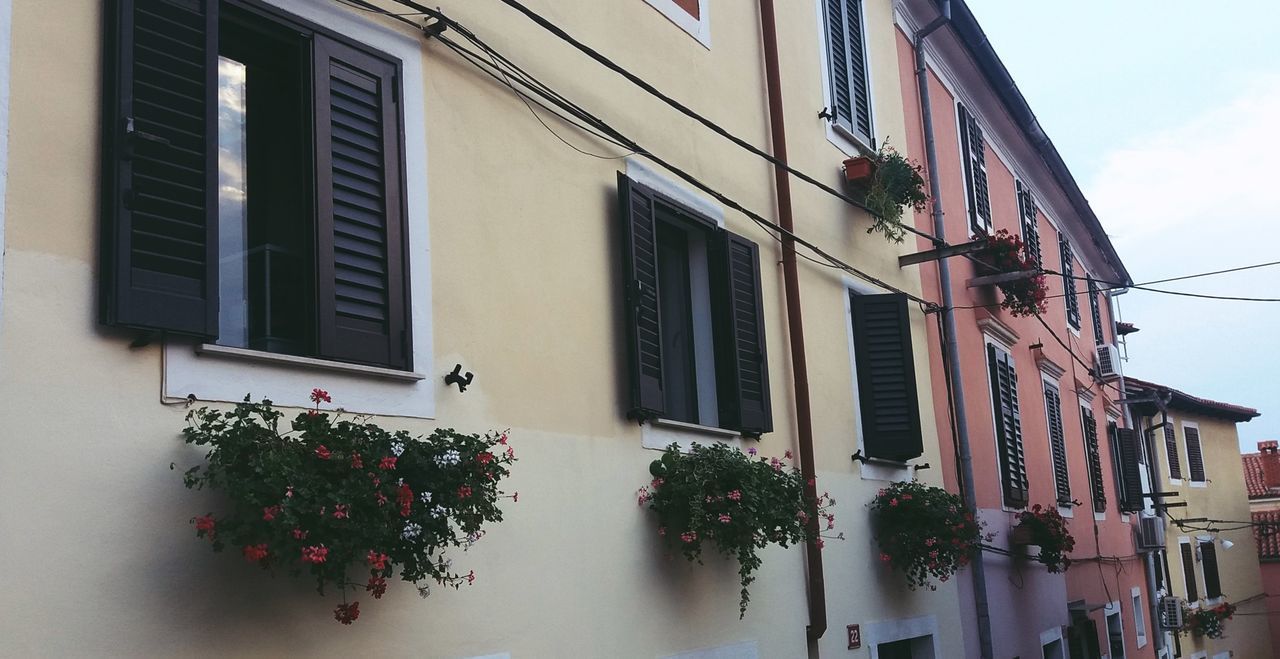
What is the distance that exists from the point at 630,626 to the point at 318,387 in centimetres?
254

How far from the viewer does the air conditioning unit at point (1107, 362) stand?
2162cm

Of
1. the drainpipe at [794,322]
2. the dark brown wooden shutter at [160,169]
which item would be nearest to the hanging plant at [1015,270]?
the drainpipe at [794,322]

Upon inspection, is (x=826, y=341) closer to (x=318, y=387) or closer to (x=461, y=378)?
(x=461, y=378)

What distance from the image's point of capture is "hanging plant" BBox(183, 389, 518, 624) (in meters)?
4.16

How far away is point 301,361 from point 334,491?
2.43ft

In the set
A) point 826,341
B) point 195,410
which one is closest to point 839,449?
point 826,341

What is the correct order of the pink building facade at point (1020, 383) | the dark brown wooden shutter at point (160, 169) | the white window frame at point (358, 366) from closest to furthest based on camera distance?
the dark brown wooden shutter at point (160, 169), the white window frame at point (358, 366), the pink building facade at point (1020, 383)

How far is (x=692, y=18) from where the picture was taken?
870 centimetres

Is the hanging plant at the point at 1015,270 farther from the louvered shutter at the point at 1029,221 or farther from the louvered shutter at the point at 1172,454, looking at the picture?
the louvered shutter at the point at 1172,454

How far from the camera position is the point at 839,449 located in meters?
9.58

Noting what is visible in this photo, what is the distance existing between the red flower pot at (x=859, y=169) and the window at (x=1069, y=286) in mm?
10390

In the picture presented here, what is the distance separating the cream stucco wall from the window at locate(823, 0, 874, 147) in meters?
0.40

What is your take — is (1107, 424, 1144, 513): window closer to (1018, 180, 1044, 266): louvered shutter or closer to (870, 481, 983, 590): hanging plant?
(1018, 180, 1044, 266): louvered shutter

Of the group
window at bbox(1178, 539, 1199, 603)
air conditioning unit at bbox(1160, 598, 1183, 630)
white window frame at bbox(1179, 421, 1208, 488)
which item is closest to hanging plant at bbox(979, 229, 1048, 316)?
air conditioning unit at bbox(1160, 598, 1183, 630)
